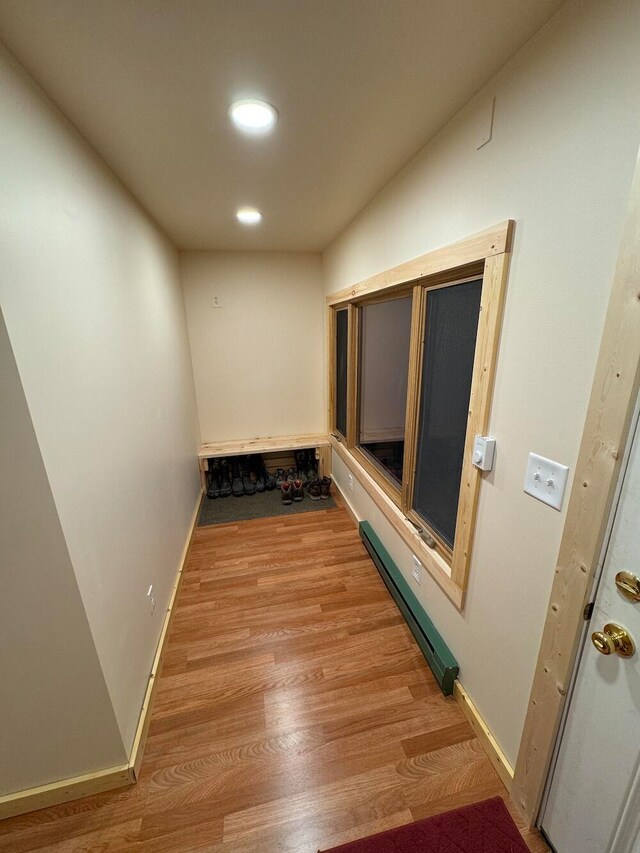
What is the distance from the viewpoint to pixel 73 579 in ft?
3.16

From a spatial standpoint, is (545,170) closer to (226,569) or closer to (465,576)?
(465,576)

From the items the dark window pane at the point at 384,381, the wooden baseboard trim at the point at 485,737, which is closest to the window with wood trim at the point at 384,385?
the dark window pane at the point at 384,381

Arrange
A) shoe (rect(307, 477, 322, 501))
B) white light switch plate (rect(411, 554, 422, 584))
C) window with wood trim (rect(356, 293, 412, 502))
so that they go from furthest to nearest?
shoe (rect(307, 477, 322, 501))
window with wood trim (rect(356, 293, 412, 502))
white light switch plate (rect(411, 554, 422, 584))

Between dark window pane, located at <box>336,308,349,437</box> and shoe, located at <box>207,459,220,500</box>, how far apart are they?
4.76 feet

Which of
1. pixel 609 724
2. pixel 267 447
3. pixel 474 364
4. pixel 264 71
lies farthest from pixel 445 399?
pixel 267 447

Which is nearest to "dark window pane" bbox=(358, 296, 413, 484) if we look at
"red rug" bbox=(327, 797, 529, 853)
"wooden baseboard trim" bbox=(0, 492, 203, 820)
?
"red rug" bbox=(327, 797, 529, 853)

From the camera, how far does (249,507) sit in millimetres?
3154

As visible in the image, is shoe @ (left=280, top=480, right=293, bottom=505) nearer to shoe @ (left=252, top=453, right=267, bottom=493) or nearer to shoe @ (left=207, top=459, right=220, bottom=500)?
shoe @ (left=252, top=453, right=267, bottom=493)

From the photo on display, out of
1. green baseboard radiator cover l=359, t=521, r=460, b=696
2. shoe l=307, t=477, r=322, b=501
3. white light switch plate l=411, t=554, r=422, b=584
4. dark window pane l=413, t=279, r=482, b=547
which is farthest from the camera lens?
shoe l=307, t=477, r=322, b=501

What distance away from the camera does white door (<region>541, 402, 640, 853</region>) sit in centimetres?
73

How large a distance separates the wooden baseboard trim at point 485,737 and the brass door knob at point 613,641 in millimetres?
792

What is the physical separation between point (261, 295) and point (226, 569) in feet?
8.62

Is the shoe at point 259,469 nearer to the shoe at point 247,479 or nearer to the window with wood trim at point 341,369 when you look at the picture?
the shoe at point 247,479

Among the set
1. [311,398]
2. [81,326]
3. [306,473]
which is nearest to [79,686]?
[81,326]
